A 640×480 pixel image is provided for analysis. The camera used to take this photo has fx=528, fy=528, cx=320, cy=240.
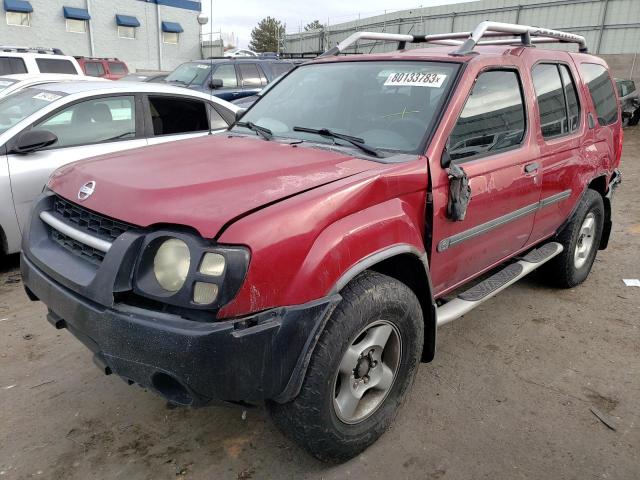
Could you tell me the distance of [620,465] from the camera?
2520 millimetres

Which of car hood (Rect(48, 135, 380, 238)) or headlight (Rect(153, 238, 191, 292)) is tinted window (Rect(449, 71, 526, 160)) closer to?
car hood (Rect(48, 135, 380, 238))

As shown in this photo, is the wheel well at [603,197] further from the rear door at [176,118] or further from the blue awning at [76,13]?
the blue awning at [76,13]

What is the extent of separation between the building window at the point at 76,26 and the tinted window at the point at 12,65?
64.6 feet

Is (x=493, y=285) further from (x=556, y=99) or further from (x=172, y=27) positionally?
(x=172, y=27)

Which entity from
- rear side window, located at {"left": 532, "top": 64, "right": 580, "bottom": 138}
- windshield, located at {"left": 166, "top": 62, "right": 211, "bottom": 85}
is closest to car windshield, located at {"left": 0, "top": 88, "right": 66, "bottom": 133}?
rear side window, located at {"left": 532, "top": 64, "right": 580, "bottom": 138}

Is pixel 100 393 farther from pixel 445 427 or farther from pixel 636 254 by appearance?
pixel 636 254

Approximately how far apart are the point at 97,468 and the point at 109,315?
2.90 ft

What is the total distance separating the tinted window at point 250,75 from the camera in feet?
37.3

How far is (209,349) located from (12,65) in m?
12.7

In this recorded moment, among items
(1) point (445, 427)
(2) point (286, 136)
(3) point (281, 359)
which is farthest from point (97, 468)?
(2) point (286, 136)

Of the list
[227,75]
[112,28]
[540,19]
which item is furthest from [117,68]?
[540,19]

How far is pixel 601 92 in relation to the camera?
14.8ft

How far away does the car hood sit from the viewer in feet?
6.70

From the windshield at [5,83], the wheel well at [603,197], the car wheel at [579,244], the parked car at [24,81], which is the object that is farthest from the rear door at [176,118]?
the wheel well at [603,197]
